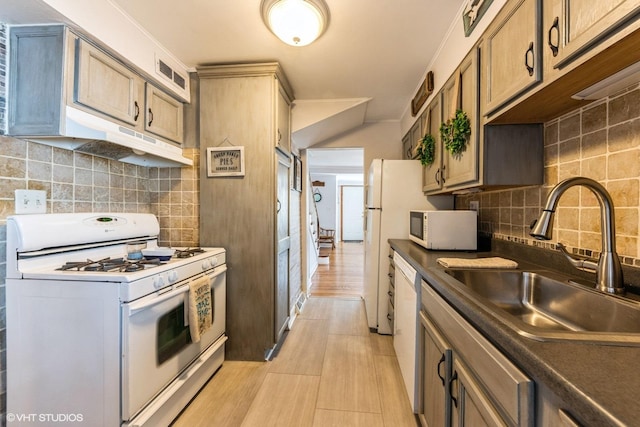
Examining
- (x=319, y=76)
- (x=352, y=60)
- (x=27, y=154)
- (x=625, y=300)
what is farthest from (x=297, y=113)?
(x=625, y=300)

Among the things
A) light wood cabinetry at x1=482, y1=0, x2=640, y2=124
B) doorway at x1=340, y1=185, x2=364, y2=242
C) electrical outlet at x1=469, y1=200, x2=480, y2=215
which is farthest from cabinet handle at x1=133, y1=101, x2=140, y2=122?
doorway at x1=340, y1=185, x2=364, y2=242

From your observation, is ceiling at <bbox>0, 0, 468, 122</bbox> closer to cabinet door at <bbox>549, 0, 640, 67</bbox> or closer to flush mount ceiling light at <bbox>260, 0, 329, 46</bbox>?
flush mount ceiling light at <bbox>260, 0, 329, 46</bbox>

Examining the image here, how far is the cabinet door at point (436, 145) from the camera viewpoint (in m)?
2.08

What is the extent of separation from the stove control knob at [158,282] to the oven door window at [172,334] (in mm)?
171

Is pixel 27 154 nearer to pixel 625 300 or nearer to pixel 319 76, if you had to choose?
pixel 319 76

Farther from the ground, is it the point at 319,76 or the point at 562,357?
the point at 319,76

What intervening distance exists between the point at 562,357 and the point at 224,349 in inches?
87.2

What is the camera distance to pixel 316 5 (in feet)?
5.10

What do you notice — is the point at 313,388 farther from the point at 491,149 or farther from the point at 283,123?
the point at 283,123

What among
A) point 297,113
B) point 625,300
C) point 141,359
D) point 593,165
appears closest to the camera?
point 625,300

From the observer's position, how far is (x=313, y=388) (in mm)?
1852

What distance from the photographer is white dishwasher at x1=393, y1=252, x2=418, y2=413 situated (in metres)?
1.53

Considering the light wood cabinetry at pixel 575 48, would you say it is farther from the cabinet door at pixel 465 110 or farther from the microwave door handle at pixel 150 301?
the microwave door handle at pixel 150 301

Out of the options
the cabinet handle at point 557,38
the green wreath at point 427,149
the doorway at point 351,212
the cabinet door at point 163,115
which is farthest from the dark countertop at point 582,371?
the doorway at point 351,212
